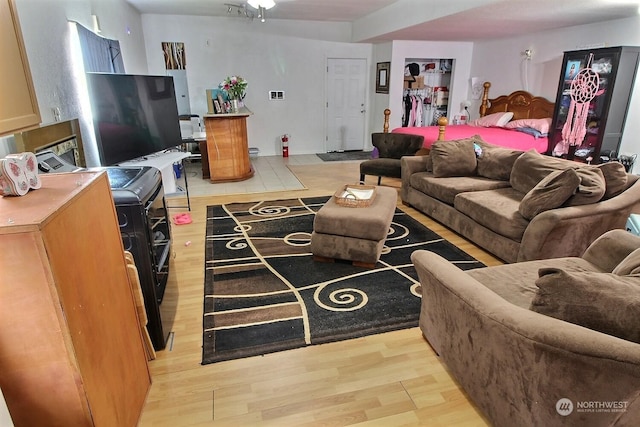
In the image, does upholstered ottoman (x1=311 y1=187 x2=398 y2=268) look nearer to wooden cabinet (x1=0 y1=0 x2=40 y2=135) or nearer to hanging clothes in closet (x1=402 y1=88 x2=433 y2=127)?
wooden cabinet (x1=0 y1=0 x2=40 y2=135)

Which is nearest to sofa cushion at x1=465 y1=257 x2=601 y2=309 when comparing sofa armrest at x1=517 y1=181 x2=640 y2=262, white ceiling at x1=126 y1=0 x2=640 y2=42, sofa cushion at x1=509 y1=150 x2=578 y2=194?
sofa armrest at x1=517 y1=181 x2=640 y2=262

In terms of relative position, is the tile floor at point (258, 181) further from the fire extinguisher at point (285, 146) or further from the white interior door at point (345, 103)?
the white interior door at point (345, 103)

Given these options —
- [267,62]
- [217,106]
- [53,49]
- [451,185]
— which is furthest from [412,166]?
[267,62]

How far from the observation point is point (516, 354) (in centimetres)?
141

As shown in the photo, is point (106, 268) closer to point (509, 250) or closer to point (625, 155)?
point (509, 250)

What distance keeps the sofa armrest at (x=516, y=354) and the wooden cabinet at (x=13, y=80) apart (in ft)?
6.42

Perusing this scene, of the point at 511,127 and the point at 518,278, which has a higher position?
the point at 511,127

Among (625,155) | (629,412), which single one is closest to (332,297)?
(629,412)

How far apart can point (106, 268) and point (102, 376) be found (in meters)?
0.41

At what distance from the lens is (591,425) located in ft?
4.09

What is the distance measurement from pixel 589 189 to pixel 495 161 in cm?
130

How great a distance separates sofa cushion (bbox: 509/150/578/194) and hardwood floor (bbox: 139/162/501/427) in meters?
1.95

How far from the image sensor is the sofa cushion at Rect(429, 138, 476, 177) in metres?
4.13

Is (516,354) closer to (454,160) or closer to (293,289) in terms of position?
(293,289)
